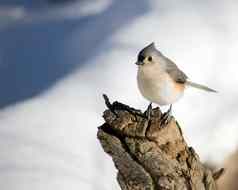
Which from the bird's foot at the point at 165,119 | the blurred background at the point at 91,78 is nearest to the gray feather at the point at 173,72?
the bird's foot at the point at 165,119

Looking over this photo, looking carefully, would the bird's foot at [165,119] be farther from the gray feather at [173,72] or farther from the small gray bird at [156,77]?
the gray feather at [173,72]

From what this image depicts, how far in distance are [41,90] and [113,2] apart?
0.68 m

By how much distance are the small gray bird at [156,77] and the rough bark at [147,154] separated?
6 cm

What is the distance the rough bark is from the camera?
4.26ft

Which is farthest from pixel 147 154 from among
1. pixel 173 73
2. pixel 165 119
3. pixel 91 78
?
pixel 91 78

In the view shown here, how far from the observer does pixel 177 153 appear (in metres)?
1.35

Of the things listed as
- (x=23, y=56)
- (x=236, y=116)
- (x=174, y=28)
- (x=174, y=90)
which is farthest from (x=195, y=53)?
(x=174, y=90)

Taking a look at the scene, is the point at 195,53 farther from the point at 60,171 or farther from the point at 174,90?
the point at 174,90

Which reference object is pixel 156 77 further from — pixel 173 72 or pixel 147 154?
pixel 147 154

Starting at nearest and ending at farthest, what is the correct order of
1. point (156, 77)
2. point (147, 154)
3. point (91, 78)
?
1. point (147, 154)
2. point (156, 77)
3. point (91, 78)

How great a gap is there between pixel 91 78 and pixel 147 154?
126 centimetres

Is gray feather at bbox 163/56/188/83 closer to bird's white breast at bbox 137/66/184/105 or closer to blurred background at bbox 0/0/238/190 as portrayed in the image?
bird's white breast at bbox 137/66/184/105

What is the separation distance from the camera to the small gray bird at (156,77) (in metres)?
1.40

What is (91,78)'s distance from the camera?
2533 millimetres
